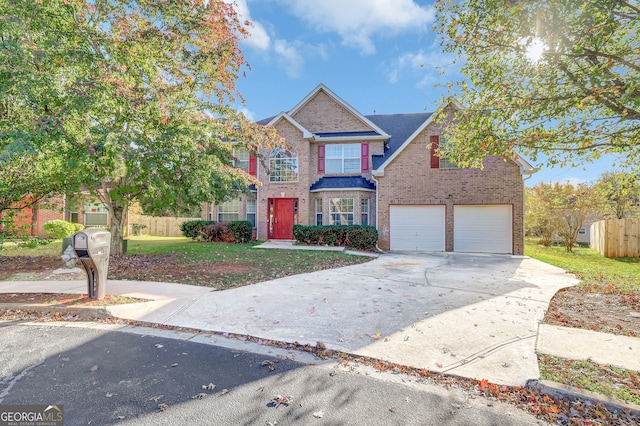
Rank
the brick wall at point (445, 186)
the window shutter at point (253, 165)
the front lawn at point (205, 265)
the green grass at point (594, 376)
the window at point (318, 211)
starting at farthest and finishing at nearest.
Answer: the window shutter at point (253, 165)
the window at point (318, 211)
the brick wall at point (445, 186)
the front lawn at point (205, 265)
the green grass at point (594, 376)

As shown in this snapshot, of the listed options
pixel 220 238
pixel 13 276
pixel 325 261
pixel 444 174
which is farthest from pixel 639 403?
pixel 220 238

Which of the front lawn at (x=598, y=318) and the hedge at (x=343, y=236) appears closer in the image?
the front lawn at (x=598, y=318)

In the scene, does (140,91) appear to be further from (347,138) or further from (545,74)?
(347,138)

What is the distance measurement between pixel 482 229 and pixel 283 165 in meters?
11.0

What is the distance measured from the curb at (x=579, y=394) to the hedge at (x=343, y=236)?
37.5 feet

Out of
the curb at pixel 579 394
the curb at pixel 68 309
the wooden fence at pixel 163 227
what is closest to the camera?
the curb at pixel 579 394

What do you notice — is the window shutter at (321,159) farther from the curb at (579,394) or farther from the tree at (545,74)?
the curb at (579,394)

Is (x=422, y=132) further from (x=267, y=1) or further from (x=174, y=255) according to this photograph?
(x=174, y=255)

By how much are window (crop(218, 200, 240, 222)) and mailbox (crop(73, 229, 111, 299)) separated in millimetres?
13350

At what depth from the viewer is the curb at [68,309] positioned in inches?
194

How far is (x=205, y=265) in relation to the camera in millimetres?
9492

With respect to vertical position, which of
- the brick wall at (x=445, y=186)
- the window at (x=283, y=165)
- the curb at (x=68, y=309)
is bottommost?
the curb at (x=68, y=309)

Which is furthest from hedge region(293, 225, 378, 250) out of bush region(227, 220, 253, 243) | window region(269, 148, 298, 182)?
window region(269, 148, 298, 182)

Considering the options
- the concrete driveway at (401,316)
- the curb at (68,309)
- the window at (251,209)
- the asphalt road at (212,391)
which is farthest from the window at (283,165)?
the asphalt road at (212,391)
